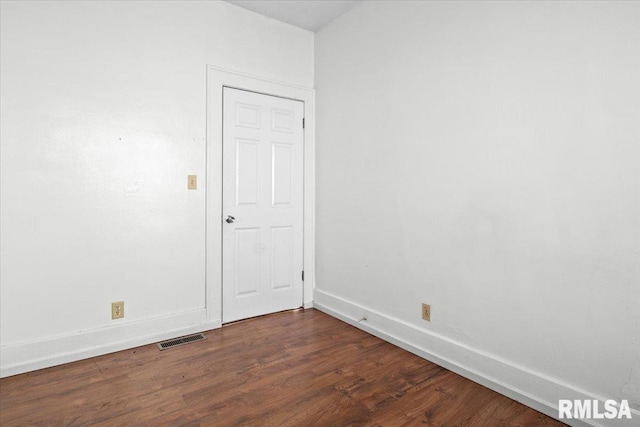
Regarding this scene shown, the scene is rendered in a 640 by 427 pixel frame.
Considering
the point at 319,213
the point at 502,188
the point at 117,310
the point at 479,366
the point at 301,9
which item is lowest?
the point at 479,366


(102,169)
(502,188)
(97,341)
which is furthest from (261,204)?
(502,188)

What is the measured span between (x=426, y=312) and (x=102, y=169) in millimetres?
2559

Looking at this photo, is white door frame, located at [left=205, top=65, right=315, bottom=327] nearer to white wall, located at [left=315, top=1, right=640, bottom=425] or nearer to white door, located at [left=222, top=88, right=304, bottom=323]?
white door, located at [left=222, top=88, right=304, bottom=323]

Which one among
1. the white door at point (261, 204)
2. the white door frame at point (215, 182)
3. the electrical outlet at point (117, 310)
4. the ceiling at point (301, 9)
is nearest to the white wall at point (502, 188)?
the ceiling at point (301, 9)

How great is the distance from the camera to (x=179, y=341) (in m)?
2.72

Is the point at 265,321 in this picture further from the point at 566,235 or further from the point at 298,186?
the point at 566,235

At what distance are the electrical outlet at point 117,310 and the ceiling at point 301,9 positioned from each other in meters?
2.65

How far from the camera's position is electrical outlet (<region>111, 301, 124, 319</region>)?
2566mm

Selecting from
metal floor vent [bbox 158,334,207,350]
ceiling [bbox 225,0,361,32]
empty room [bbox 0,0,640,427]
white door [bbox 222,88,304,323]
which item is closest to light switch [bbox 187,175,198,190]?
empty room [bbox 0,0,640,427]

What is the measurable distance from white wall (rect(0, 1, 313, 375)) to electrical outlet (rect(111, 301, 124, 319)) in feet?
0.10

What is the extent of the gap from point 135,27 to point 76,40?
0.42 meters

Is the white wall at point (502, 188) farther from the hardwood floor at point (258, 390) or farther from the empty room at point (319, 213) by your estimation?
the hardwood floor at point (258, 390)

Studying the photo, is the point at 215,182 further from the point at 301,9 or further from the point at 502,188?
the point at 502,188

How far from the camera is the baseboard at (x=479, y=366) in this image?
1.77 meters
